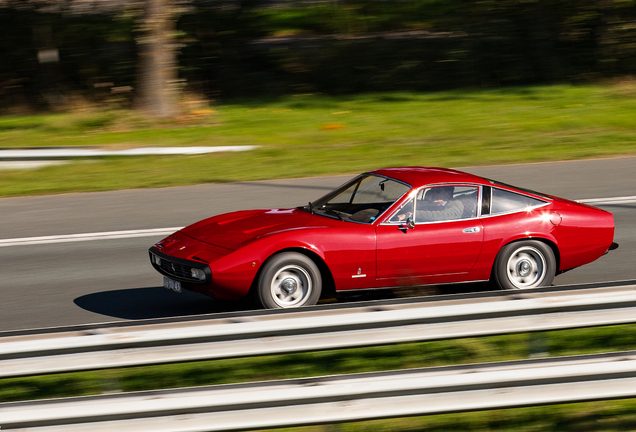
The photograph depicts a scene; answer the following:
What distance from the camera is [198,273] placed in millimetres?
5973

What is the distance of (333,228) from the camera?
248 inches

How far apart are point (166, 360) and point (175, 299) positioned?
3033mm

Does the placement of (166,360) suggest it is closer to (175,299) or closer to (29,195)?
(175,299)

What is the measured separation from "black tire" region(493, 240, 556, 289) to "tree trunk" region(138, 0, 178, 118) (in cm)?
1325

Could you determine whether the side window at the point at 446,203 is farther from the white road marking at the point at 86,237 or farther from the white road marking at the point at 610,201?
the white road marking at the point at 610,201

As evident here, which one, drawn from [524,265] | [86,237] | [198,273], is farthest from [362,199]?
[86,237]

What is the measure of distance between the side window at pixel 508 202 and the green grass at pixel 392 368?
4.05 feet

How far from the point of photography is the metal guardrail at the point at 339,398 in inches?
145

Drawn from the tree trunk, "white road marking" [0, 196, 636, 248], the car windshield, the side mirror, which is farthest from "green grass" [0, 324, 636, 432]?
the tree trunk

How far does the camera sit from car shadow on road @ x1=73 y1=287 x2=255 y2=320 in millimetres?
6566

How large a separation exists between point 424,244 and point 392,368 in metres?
1.31

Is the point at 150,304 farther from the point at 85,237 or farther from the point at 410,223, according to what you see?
the point at 85,237

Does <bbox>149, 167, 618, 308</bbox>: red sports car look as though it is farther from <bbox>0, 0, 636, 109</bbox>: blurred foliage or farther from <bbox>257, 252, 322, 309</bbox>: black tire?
<bbox>0, 0, 636, 109</bbox>: blurred foliage

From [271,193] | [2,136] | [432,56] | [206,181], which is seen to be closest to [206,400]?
[271,193]
